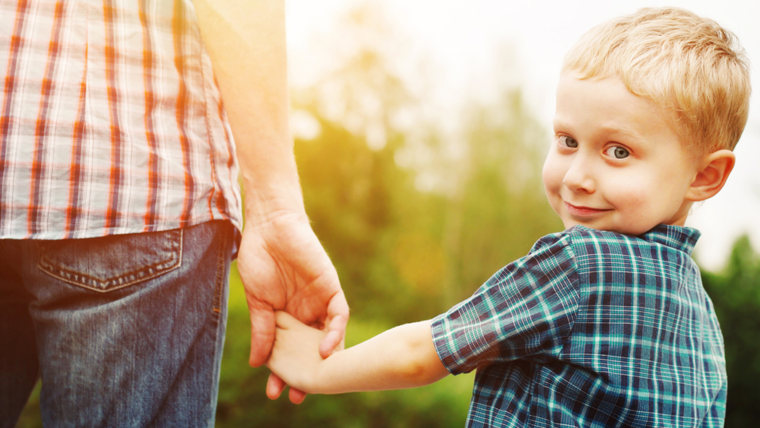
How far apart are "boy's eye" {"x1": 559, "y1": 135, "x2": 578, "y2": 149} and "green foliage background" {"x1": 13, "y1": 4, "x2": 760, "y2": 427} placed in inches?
356

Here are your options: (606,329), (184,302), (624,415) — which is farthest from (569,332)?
(184,302)

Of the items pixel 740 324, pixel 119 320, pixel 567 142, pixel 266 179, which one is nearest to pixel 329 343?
pixel 266 179

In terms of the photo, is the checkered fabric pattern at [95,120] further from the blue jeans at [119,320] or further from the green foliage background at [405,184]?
the green foliage background at [405,184]

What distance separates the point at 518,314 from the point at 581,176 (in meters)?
0.34

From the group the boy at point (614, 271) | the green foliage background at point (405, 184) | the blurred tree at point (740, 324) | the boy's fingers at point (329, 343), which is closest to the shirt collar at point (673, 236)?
the boy at point (614, 271)

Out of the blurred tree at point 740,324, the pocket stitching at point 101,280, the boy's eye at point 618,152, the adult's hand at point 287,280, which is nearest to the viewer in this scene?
the pocket stitching at point 101,280

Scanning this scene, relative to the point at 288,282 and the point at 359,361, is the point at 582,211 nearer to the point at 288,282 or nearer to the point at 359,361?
the point at 359,361

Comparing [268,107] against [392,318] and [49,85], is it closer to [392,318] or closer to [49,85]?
[49,85]

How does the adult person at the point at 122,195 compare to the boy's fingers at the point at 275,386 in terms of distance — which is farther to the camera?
the boy's fingers at the point at 275,386

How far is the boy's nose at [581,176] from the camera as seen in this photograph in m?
1.33

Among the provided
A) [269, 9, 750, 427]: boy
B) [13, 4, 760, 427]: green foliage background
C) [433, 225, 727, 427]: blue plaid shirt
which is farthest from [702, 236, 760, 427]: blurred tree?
[433, 225, 727, 427]: blue plaid shirt

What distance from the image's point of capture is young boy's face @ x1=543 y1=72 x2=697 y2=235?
1.28m

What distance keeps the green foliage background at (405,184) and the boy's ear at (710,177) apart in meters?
9.06

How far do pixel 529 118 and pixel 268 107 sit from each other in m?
19.6
